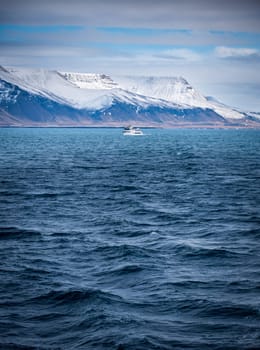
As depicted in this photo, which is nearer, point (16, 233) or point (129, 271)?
point (129, 271)

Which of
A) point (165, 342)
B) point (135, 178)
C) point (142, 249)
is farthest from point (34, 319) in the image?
point (135, 178)

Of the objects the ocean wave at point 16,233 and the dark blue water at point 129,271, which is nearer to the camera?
the dark blue water at point 129,271

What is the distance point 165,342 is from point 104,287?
692 centimetres

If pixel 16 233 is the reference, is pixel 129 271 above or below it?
below

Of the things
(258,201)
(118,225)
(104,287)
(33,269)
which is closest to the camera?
(104,287)

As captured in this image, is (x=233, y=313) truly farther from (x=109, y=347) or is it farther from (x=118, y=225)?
(x=118, y=225)

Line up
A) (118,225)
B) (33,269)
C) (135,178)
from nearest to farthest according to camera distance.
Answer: (33,269)
(118,225)
(135,178)

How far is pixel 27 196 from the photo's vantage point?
195ft

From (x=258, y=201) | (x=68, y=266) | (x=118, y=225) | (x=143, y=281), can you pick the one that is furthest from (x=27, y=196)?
(x=143, y=281)

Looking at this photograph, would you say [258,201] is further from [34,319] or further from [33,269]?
[34,319]

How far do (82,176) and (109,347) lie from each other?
6281 centimetres

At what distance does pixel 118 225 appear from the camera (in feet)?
142

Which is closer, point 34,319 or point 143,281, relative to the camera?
point 34,319

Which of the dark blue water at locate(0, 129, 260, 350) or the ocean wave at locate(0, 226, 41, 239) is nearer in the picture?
the dark blue water at locate(0, 129, 260, 350)
